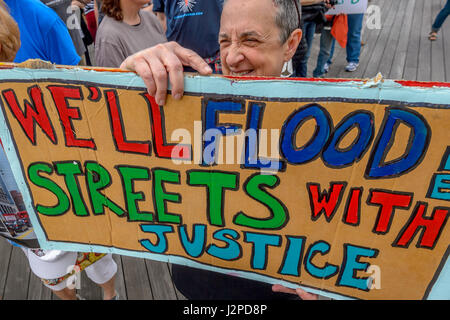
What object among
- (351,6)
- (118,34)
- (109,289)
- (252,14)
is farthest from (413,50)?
(109,289)

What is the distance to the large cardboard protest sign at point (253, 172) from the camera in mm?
605

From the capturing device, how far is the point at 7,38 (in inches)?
35.6

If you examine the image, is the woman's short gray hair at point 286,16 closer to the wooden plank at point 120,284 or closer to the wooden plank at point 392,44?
the wooden plank at point 120,284

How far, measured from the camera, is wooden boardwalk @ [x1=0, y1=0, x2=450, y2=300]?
171 centimetres

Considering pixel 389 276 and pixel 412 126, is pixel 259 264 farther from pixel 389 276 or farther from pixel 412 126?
pixel 412 126

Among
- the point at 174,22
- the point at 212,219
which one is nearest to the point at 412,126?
the point at 212,219

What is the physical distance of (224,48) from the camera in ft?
2.86

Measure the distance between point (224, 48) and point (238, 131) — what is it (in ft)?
1.08

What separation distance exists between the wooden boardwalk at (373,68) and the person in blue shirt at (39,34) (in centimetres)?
121

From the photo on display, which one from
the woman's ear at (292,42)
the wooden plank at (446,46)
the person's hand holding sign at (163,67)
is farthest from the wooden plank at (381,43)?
the person's hand holding sign at (163,67)

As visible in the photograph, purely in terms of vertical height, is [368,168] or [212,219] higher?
[368,168]

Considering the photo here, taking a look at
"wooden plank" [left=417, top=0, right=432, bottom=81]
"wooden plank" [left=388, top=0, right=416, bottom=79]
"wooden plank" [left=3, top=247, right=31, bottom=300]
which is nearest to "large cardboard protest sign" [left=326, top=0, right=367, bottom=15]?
"wooden plank" [left=388, top=0, right=416, bottom=79]

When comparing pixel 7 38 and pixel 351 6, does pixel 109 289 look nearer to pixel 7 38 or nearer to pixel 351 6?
pixel 7 38

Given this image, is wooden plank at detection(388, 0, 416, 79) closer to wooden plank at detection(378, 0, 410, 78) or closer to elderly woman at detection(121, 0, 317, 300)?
wooden plank at detection(378, 0, 410, 78)
